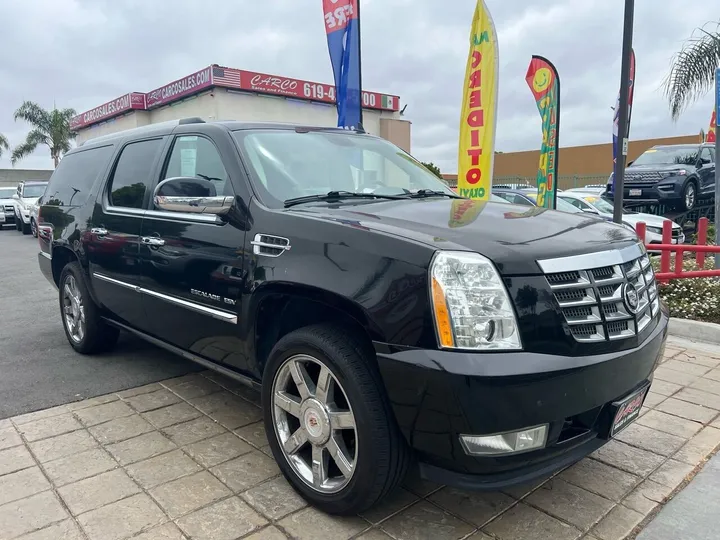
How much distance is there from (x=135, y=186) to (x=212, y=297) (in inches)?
55.0

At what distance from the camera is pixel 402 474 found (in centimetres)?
239

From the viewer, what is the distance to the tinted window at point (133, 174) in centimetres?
393

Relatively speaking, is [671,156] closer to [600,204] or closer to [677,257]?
[600,204]

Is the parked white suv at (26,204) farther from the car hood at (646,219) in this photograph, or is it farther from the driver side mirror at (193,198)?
the driver side mirror at (193,198)

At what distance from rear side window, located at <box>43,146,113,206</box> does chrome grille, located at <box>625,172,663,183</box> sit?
39.5ft

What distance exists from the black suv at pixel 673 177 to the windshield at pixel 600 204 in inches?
27.9

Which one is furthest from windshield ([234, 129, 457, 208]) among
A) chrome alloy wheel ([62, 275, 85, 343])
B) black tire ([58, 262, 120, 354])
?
→ chrome alloy wheel ([62, 275, 85, 343])

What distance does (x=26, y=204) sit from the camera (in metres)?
18.6

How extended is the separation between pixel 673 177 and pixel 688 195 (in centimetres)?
58

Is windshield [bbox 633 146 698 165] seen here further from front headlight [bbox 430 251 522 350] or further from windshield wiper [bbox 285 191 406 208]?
front headlight [bbox 430 251 522 350]

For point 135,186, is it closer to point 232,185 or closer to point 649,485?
point 232,185

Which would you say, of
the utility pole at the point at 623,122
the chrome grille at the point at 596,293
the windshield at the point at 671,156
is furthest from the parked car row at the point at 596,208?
the chrome grille at the point at 596,293

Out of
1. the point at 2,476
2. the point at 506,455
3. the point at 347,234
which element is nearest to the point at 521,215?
the point at 347,234

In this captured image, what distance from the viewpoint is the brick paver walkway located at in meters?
2.52
